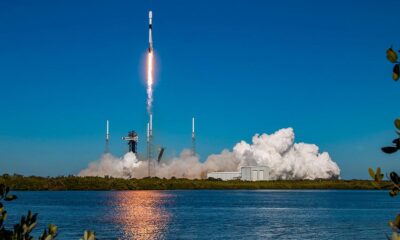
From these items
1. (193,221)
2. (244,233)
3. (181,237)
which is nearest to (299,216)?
(193,221)

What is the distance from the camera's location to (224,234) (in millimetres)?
66125

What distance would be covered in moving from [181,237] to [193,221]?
20.9 metres

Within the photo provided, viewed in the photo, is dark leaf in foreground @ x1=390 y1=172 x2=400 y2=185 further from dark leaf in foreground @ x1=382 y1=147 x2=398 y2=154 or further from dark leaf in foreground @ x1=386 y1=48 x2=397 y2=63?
dark leaf in foreground @ x1=386 y1=48 x2=397 y2=63

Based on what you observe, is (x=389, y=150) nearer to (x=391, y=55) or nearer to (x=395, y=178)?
(x=395, y=178)

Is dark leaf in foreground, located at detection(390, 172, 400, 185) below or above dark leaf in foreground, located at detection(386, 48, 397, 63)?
below

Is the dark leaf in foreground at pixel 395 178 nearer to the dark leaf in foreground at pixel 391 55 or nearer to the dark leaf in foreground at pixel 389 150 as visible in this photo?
the dark leaf in foreground at pixel 389 150

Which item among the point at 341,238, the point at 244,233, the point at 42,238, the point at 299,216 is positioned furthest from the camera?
the point at 299,216

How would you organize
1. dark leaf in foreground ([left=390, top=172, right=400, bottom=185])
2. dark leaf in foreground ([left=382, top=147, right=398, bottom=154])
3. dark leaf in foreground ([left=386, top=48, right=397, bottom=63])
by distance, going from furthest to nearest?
1. dark leaf in foreground ([left=390, top=172, right=400, bottom=185])
2. dark leaf in foreground ([left=382, top=147, right=398, bottom=154])
3. dark leaf in foreground ([left=386, top=48, right=397, bottom=63])

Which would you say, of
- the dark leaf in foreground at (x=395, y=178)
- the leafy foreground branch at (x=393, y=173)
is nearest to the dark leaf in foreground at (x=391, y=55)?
the leafy foreground branch at (x=393, y=173)

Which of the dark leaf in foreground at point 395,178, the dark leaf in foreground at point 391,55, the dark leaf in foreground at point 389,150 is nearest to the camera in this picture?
the dark leaf in foreground at point 391,55

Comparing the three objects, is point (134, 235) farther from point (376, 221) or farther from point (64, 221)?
point (376, 221)

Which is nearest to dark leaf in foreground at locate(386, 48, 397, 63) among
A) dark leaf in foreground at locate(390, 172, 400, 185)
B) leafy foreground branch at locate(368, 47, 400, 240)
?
leafy foreground branch at locate(368, 47, 400, 240)

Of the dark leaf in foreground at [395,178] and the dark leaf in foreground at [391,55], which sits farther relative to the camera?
the dark leaf in foreground at [395,178]

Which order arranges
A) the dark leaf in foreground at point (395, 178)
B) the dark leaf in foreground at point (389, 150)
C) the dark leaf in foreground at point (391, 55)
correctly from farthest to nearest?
the dark leaf in foreground at point (395, 178), the dark leaf in foreground at point (389, 150), the dark leaf in foreground at point (391, 55)
